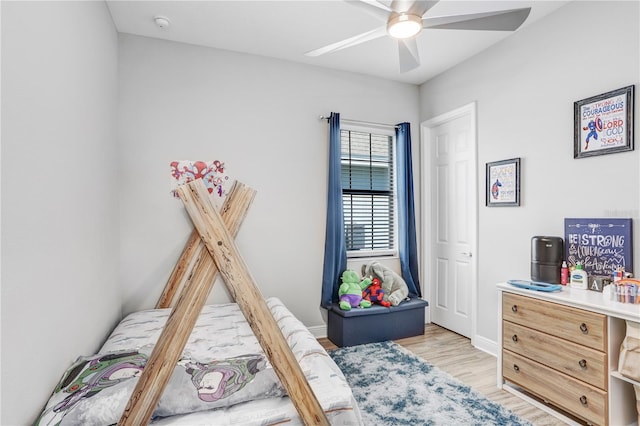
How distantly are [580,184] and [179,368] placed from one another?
280 cm

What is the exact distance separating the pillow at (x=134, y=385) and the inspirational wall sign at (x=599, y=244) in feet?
7.35

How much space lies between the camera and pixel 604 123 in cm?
224

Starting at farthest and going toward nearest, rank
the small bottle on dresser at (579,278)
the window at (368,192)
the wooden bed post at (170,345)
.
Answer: the window at (368,192), the small bottle on dresser at (579,278), the wooden bed post at (170,345)

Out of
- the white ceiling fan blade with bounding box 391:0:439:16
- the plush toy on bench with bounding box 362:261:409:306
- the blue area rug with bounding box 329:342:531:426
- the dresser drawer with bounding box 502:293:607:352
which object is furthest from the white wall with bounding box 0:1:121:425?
the dresser drawer with bounding box 502:293:607:352

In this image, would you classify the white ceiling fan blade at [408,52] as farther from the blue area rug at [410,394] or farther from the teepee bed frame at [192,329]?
the blue area rug at [410,394]

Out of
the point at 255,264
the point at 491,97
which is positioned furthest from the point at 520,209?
the point at 255,264

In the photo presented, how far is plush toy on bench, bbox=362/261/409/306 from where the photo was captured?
3503 mm

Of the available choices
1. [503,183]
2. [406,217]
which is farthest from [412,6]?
[406,217]

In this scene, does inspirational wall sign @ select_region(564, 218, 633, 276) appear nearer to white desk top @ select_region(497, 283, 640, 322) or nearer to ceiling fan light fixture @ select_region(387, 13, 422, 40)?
white desk top @ select_region(497, 283, 640, 322)

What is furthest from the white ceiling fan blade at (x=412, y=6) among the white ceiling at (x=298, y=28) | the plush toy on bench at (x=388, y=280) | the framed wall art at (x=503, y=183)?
the plush toy on bench at (x=388, y=280)

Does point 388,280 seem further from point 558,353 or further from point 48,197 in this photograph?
point 48,197

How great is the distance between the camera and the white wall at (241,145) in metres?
2.88

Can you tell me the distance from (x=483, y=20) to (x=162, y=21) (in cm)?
235

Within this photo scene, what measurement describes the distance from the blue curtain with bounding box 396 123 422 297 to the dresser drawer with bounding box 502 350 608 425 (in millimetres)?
1422
